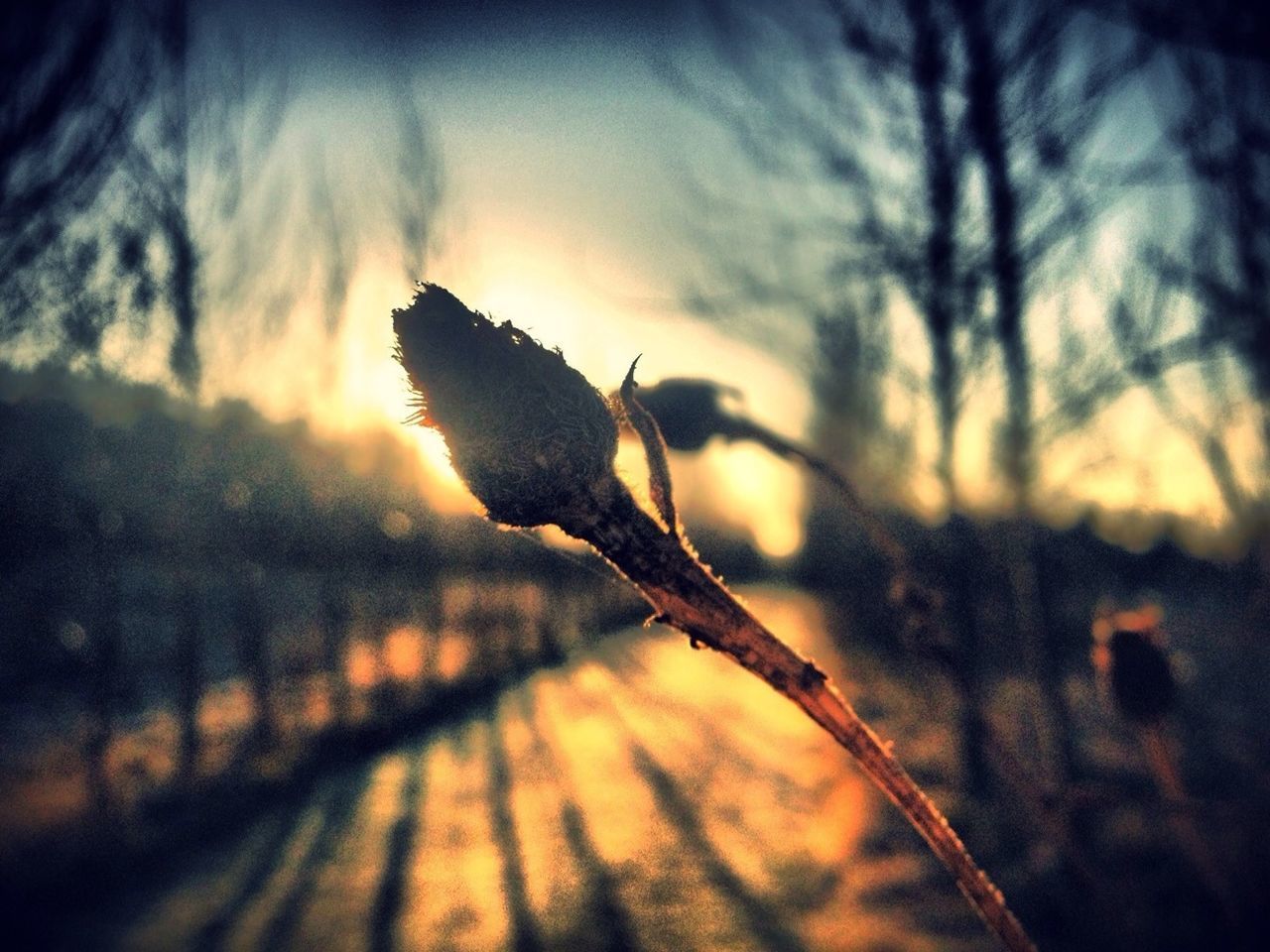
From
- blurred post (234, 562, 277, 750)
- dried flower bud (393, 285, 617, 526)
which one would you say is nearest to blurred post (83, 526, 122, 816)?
blurred post (234, 562, 277, 750)

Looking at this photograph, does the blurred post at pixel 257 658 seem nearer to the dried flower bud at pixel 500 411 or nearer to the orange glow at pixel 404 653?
the orange glow at pixel 404 653

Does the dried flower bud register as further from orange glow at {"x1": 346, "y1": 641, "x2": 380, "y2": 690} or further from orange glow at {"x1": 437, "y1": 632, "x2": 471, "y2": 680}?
orange glow at {"x1": 437, "y1": 632, "x2": 471, "y2": 680}

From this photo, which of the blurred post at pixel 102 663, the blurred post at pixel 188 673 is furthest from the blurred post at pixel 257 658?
the blurred post at pixel 102 663

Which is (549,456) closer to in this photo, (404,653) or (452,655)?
(404,653)

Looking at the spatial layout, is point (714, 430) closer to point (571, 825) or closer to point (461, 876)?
point (461, 876)

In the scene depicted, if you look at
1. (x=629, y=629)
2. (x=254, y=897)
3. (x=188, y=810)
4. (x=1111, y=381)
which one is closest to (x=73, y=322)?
(x=254, y=897)

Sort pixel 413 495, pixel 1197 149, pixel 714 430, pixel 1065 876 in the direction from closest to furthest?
pixel 714 430
pixel 1197 149
pixel 1065 876
pixel 413 495
